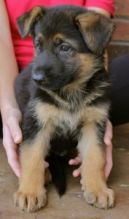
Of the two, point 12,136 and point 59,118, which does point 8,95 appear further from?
point 59,118

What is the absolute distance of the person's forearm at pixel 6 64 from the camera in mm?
2689

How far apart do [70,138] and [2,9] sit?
0.94 meters

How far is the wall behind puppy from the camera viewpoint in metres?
3.56

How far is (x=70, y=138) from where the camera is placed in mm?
2463

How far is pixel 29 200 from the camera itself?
2.18 m

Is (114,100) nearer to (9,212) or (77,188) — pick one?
(77,188)

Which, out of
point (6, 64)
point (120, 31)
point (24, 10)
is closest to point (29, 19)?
point (6, 64)

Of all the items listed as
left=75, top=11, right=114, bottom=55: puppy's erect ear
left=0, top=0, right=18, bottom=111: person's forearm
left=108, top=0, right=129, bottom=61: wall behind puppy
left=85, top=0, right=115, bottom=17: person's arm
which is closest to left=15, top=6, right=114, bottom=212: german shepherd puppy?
left=75, top=11, right=114, bottom=55: puppy's erect ear

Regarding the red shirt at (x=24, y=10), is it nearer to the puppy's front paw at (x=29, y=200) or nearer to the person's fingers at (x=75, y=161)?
the person's fingers at (x=75, y=161)

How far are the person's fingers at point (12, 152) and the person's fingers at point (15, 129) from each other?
4cm

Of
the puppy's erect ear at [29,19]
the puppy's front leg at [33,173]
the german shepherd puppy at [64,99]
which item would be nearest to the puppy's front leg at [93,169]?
the german shepherd puppy at [64,99]

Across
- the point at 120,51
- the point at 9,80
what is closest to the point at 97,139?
the point at 9,80

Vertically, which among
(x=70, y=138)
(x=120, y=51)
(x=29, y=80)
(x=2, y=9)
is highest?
(x=2, y=9)

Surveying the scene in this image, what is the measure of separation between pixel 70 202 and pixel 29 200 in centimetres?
24
